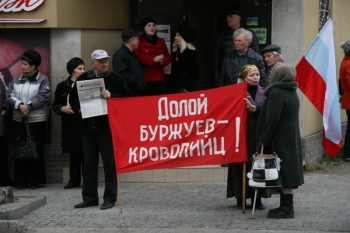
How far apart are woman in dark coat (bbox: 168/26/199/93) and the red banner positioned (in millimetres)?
2622

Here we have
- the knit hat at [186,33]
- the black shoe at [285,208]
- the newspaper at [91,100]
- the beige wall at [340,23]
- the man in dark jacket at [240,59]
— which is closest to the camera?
the black shoe at [285,208]

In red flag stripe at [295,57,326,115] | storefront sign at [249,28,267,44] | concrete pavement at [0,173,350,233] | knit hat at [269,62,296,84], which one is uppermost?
storefront sign at [249,28,267,44]

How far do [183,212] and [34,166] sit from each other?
2.89 m

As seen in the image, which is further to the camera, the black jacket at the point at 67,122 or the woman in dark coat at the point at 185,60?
the woman in dark coat at the point at 185,60

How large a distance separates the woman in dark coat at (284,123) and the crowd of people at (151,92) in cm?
1

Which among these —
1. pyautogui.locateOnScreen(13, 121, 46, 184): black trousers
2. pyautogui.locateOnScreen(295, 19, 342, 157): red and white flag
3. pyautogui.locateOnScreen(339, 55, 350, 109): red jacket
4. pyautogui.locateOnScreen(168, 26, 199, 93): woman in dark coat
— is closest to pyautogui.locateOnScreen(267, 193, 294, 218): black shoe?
pyautogui.locateOnScreen(295, 19, 342, 157): red and white flag

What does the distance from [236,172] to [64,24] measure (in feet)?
11.6

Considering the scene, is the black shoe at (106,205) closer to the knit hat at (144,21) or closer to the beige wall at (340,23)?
the knit hat at (144,21)

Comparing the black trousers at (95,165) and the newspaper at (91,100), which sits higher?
the newspaper at (91,100)

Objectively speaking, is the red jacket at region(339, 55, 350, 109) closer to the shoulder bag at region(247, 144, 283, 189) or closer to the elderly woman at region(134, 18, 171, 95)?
the elderly woman at region(134, 18, 171, 95)

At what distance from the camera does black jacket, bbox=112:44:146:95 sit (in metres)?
11.3

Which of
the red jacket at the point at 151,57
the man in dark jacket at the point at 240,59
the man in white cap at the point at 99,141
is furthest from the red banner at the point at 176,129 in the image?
the red jacket at the point at 151,57

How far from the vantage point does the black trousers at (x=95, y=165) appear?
991cm

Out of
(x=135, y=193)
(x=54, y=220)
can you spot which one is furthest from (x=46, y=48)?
(x=54, y=220)
